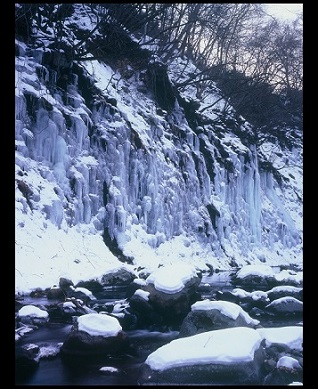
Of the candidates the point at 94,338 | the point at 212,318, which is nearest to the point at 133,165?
the point at 212,318

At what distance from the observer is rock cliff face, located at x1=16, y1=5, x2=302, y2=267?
909cm

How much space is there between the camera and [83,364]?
372 centimetres

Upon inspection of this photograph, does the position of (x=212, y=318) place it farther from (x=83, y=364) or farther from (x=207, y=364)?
(x=83, y=364)

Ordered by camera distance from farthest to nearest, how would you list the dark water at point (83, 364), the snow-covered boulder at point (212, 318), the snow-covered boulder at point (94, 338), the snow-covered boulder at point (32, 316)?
the snow-covered boulder at point (32, 316) → the snow-covered boulder at point (212, 318) → the snow-covered boulder at point (94, 338) → the dark water at point (83, 364)

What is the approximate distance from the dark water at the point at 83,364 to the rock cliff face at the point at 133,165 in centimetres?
401

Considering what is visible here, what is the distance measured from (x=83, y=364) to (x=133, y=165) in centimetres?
784

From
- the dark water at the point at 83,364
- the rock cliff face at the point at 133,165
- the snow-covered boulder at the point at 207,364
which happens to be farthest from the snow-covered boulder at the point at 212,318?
the rock cliff face at the point at 133,165

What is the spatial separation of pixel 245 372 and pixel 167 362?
62cm

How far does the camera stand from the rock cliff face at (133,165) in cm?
909

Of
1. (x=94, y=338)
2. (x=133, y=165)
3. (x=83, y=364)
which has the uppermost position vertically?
(x=133, y=165)

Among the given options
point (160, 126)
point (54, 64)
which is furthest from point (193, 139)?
point (54, 64)

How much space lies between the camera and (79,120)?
999 cm

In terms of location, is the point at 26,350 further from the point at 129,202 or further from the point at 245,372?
the point at 129,202

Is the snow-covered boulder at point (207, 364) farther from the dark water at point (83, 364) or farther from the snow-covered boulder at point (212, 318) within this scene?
the snow-covered boulder at point (212, 318)
